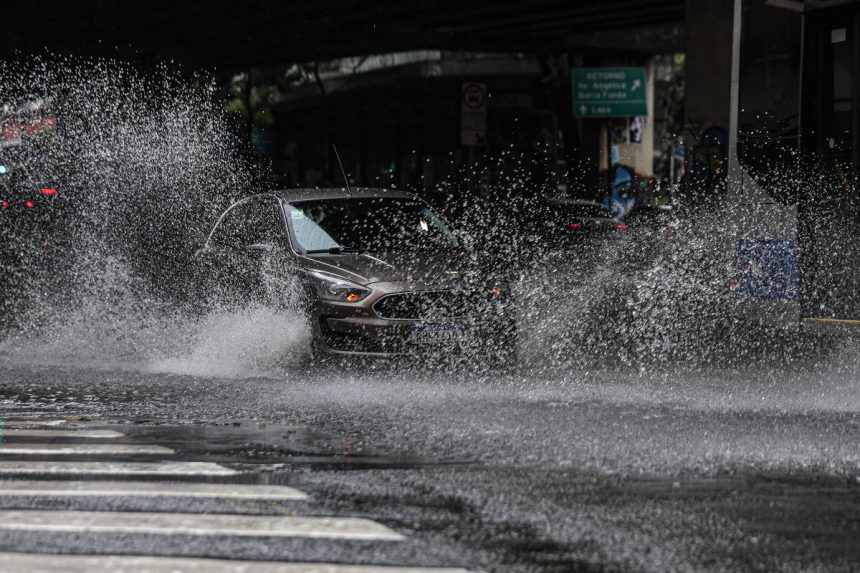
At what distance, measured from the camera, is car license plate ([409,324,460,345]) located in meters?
11.0

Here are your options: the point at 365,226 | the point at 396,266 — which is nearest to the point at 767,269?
the point at 365,226

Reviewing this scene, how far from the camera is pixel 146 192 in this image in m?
20.5

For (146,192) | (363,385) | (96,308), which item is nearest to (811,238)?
(363,385)

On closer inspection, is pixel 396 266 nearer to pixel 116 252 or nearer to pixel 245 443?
pixel 245 443

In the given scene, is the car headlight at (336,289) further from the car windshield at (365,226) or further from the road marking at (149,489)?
the road marking at (149,489)

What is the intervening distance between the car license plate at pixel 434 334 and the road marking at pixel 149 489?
4.52 m

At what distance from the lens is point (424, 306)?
11031mm

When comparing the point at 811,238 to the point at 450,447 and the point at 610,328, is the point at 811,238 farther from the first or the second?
the point at 450,447


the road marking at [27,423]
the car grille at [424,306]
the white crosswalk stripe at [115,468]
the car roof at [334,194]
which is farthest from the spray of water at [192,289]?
the white crosswalk stripe at [115,468]

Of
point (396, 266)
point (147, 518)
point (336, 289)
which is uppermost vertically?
point (396, 266)

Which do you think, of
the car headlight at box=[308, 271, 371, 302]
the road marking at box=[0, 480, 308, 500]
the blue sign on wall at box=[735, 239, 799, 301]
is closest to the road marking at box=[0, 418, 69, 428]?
the road marking at box=[0, 480, 308, 500]

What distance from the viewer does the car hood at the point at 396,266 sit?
11.1 metres

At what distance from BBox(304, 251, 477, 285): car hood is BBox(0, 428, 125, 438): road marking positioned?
317 centimetres

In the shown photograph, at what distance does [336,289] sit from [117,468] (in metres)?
4.23
